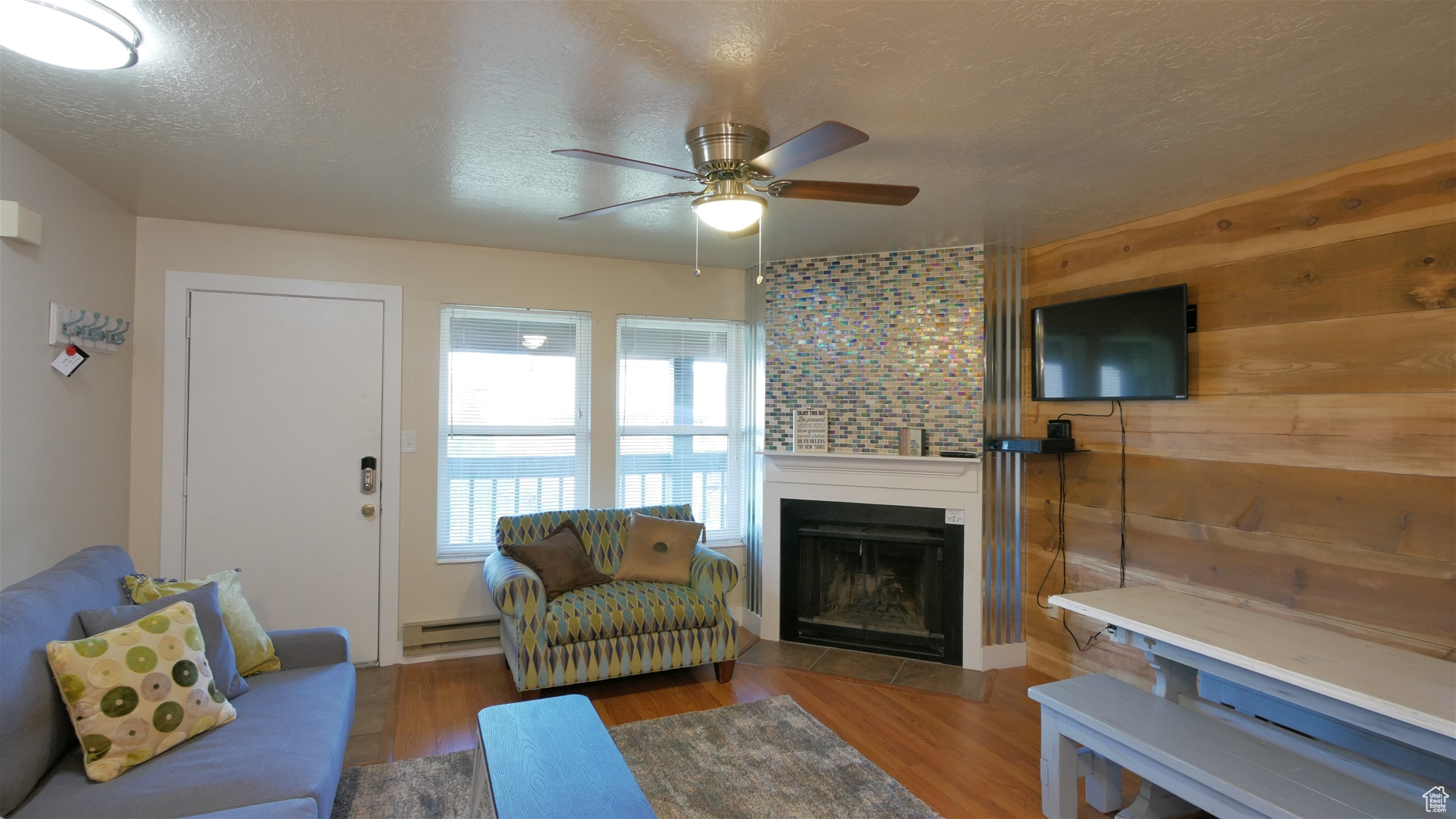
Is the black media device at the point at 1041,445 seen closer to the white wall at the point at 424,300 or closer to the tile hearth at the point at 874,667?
the tile hearth at the point at 874,667

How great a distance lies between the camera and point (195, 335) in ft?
11.5

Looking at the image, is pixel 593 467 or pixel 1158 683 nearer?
pixel 1158 683

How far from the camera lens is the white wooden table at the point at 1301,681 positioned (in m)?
1.86

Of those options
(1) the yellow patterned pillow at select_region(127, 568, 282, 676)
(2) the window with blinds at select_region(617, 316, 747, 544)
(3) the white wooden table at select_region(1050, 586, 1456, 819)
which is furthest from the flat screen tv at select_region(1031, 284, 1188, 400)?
(1) the yellow patterned pillow at select_region(127, 568, 282, 676)

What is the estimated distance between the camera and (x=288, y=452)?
3.65 metres

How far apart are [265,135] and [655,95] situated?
1.38 m

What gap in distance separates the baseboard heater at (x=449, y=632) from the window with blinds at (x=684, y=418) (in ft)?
3.36

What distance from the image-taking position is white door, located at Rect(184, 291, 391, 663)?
11.6 ft

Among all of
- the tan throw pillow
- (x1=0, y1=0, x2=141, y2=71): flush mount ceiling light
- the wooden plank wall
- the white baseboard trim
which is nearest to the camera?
(x1=0, y1=0, x2=141, y2=71): flush mount ceiling light

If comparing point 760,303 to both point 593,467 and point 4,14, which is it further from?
point 4,14

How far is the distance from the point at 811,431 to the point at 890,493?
579 millimetres

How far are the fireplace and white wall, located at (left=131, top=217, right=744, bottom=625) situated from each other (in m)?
0.60

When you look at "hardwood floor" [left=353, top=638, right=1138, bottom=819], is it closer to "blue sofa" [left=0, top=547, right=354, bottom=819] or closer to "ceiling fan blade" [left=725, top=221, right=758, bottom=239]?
"blue sofa" [left=0, top=547, right=354, bottom=819]

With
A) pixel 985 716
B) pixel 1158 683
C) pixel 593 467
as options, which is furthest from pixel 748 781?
pixel 593 467
